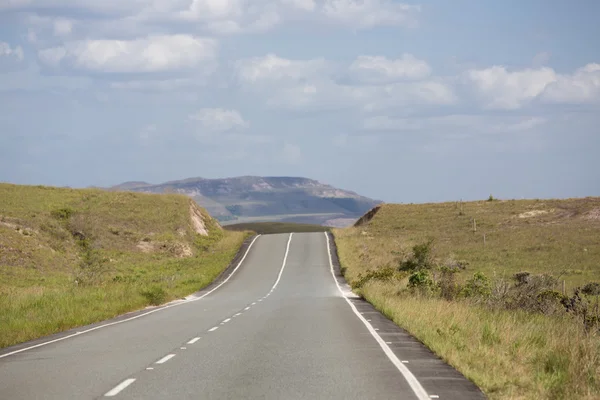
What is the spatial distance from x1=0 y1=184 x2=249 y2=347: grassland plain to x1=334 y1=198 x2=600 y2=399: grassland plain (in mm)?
9641

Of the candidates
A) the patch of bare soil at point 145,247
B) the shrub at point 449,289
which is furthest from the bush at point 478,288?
the patch of bare soil at point 145,247

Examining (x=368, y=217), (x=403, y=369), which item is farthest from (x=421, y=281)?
(x=368, y=217)

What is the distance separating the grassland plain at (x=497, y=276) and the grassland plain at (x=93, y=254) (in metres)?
9.64

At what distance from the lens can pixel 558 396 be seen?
33.2ft

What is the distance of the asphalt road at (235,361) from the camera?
425 inches

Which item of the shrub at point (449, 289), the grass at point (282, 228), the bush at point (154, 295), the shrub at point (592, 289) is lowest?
the shrub at point (592, 289)

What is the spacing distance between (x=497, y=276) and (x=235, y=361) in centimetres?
3828

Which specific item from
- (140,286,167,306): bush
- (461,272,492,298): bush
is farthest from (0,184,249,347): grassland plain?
(461,272,492,298): bush

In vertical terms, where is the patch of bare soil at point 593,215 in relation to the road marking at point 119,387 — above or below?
above

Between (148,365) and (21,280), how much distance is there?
4133cm

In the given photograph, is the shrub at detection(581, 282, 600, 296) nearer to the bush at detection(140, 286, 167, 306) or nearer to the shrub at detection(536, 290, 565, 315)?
the shrub at detection(536, 290, 565, 315)

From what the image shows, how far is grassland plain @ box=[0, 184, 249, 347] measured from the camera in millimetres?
26753

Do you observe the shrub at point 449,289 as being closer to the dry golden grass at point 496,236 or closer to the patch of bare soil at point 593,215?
the dry golden grass at point 496,236

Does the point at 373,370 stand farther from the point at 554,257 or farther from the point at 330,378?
the point at 554,257
